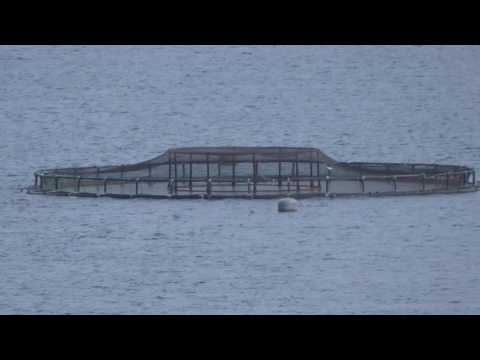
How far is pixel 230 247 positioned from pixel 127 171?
5.13 meters

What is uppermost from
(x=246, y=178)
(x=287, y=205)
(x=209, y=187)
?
(x=246, y=178)

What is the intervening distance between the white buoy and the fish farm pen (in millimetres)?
904

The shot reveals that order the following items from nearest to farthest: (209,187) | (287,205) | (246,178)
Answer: (287,205) < (209,187) < (246,178)

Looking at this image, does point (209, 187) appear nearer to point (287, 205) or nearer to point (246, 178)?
point (246, 178)

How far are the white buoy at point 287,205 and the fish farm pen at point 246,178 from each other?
2.97 ft

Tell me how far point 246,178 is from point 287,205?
2.20 m

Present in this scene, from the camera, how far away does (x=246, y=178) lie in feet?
80.3

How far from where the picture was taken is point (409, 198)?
76.3 ft

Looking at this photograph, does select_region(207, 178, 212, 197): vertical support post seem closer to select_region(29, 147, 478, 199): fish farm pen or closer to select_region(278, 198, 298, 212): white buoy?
select_region(29, 147, 478, 199): fish farm pen

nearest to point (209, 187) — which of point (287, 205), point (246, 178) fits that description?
point (246, 178)

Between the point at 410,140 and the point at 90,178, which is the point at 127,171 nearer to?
the point at 90,178

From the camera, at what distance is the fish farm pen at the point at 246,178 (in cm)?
2388

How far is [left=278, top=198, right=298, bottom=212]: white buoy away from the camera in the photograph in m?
22.4

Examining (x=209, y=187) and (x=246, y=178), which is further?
(x=246, y=178)
